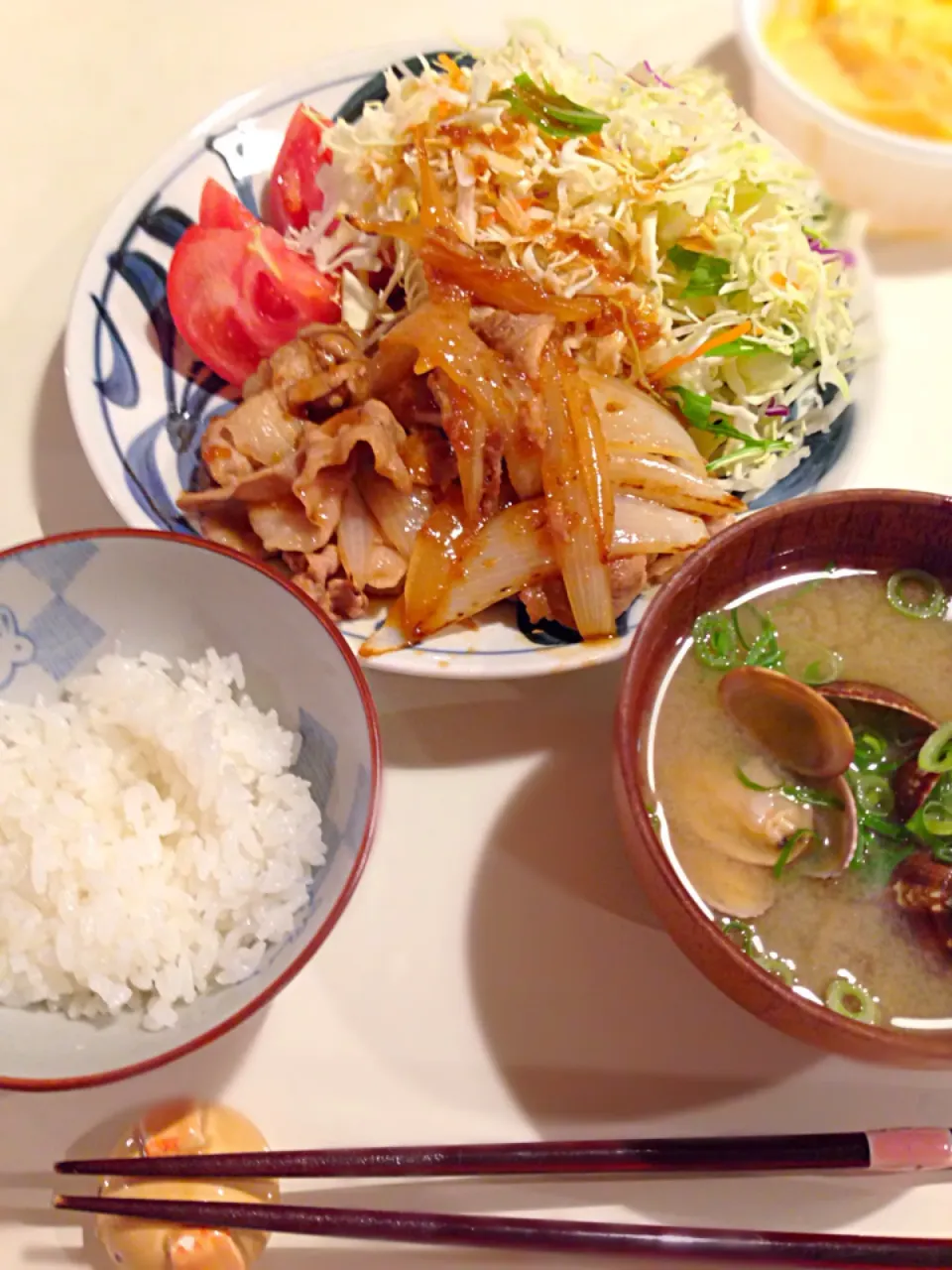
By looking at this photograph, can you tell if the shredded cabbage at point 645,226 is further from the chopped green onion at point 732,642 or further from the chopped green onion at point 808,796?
the chopped green onion at point 808,796

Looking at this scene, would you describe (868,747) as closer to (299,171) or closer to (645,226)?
(645,226)

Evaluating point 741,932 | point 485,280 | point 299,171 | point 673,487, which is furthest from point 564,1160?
point 299,171

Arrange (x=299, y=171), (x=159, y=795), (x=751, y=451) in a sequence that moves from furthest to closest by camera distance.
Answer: (x=299, y=171)
(x=751, y=451)
(x=159, y=795)

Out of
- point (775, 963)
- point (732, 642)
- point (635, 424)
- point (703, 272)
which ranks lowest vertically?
point (775, 963)

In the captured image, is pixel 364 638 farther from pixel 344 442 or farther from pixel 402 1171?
pixel 402 1171

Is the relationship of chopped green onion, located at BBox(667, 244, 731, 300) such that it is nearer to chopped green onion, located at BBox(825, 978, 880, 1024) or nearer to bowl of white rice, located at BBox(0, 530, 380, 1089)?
bowl of white rice, located at BBox(0, 530, 380, 1089)

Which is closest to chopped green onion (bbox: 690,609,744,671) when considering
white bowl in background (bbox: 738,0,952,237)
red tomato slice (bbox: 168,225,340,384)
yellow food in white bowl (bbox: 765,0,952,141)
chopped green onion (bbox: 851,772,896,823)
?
chopped green onion (bbox: 851,772,896,823)

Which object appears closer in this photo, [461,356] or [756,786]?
[756,786]
